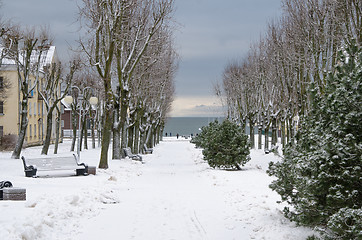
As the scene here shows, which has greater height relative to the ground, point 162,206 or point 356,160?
point 356,160

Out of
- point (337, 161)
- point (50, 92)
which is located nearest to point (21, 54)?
point (50, 92)

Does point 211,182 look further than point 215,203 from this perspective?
Yes

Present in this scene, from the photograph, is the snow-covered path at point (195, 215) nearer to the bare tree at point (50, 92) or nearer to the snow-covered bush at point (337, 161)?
the snow-covered bush at point (337, 161)

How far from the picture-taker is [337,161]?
6.87 meters

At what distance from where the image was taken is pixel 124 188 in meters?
15.9

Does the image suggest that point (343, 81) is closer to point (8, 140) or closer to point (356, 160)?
point (356, 160)

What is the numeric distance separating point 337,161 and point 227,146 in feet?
57.4

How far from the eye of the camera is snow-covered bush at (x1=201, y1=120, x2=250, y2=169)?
79.1 ft

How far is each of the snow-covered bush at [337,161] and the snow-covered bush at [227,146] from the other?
1627cm

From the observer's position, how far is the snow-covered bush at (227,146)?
2411cm

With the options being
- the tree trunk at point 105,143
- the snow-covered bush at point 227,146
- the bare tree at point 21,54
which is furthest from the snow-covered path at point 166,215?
the bare tree at point 21,54

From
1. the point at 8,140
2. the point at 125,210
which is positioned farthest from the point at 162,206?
the point at 8,140

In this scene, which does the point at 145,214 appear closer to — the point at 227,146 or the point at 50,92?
the point at 227,146

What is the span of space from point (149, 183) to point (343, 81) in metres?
12.0
